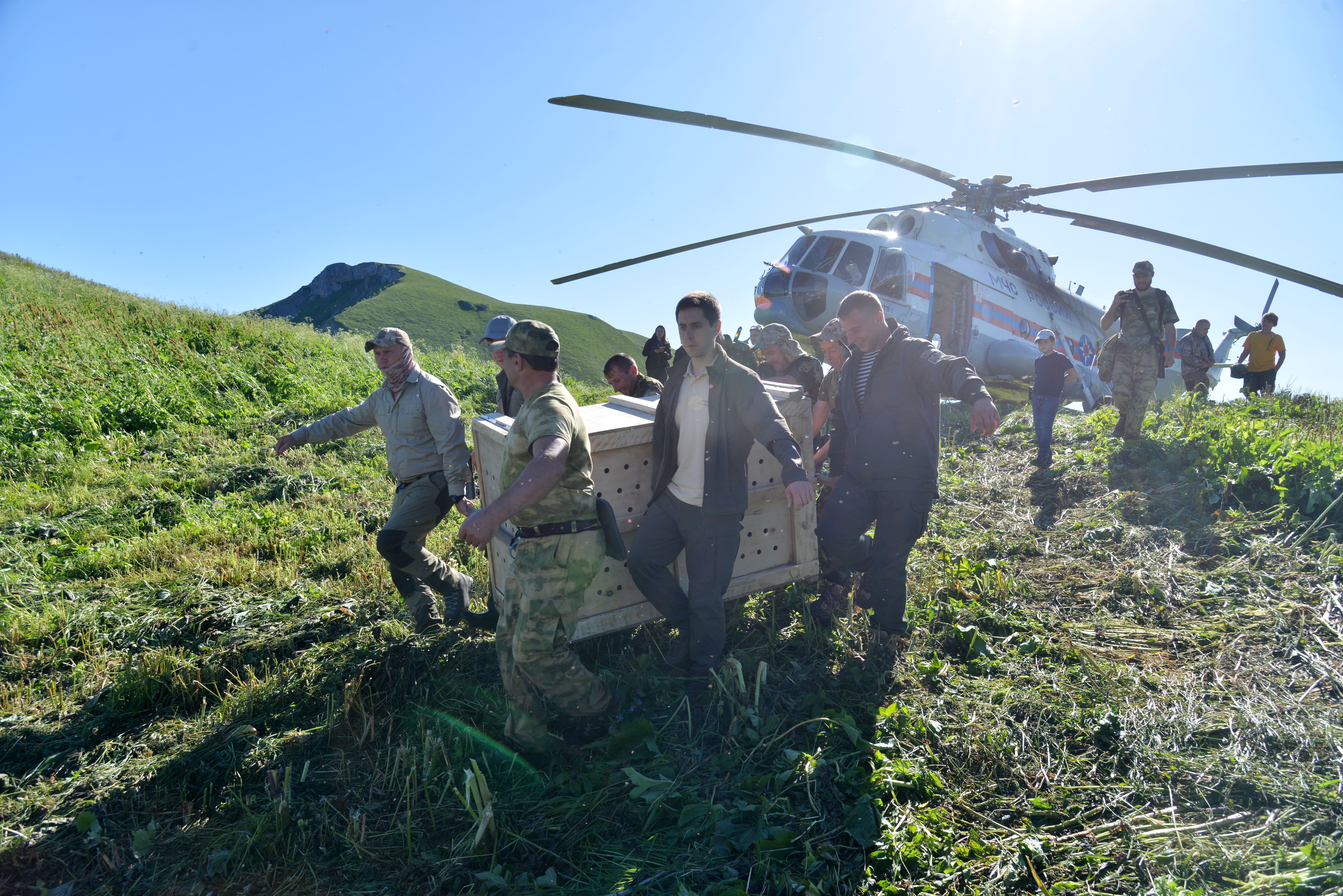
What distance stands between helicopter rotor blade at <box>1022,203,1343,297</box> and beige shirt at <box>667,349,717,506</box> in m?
5.05

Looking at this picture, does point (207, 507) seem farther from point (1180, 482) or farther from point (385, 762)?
point (1180, 482)

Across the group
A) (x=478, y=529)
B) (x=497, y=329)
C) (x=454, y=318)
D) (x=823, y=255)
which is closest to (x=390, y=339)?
(x=497, y=329)

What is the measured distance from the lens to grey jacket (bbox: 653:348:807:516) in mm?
3234

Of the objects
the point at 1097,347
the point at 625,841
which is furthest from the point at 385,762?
the point at 1097,347

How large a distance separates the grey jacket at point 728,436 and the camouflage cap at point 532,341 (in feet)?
2.63

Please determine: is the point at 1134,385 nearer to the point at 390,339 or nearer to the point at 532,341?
the point at 532,341

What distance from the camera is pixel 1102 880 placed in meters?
2.21

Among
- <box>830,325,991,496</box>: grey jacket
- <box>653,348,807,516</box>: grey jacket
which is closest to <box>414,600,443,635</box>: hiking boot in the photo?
<box>653,348,807,516</box>: grey jacket

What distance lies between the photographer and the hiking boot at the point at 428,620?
13.6 feet

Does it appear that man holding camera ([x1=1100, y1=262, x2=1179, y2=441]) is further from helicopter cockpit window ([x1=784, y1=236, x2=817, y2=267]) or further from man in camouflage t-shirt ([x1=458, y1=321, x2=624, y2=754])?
man in camouflage t-shirt ([x1=458, y1=321, x2=624, y2=754])

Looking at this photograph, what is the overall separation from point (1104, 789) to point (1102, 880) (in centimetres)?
52

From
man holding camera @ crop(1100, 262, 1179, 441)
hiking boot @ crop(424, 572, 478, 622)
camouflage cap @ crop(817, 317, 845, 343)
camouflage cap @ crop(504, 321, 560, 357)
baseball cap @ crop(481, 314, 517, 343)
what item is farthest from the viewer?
man holding camera @ crop(1100, 262, 1179, 441)

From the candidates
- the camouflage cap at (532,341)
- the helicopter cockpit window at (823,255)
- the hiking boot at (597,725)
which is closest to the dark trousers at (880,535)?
the hiking boot at (597,725)

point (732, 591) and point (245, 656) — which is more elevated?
point (732, 591)
